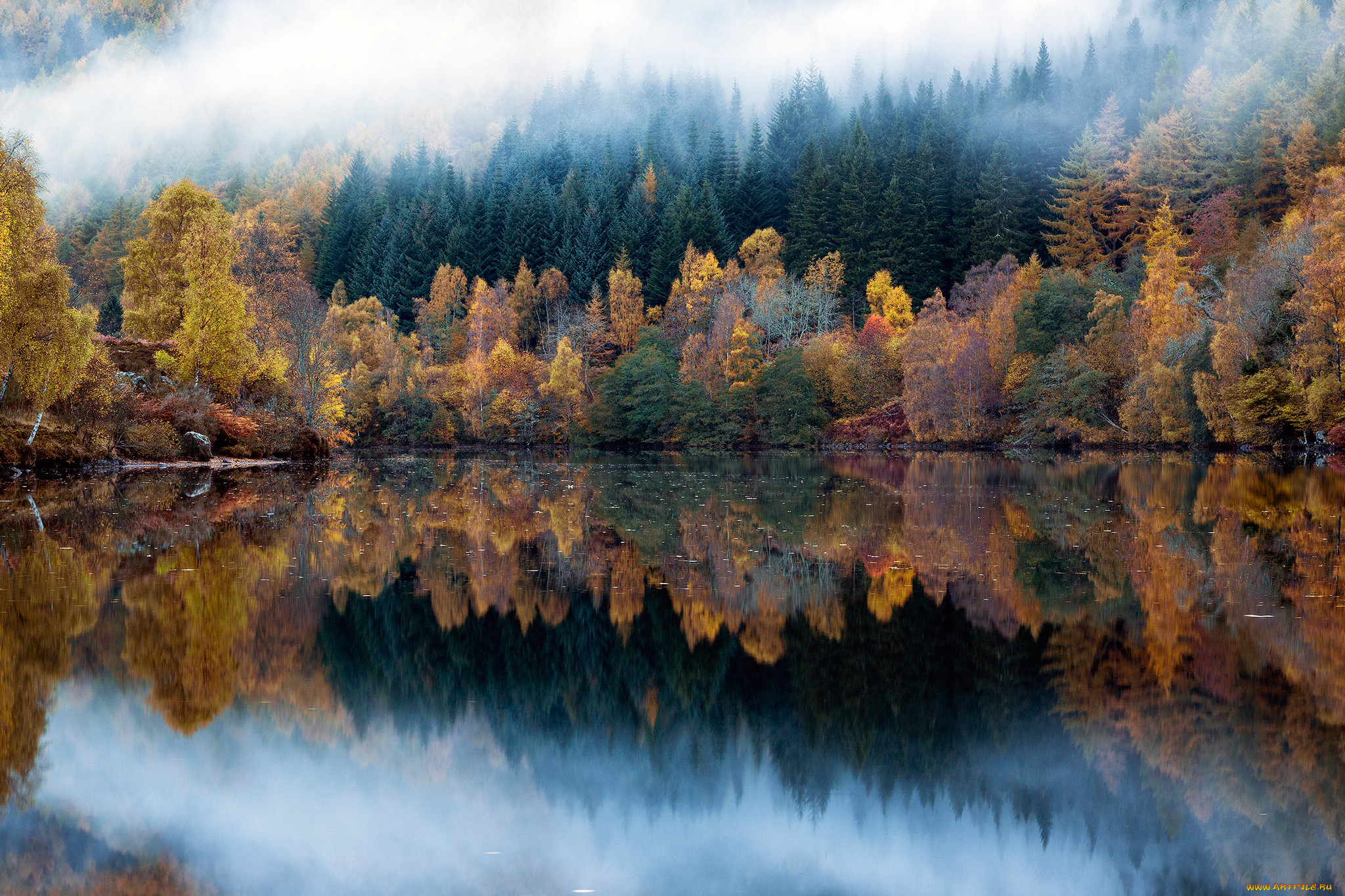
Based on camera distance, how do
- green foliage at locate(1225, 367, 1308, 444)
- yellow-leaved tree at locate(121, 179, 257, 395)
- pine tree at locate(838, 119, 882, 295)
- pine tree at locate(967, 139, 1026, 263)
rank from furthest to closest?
pine tree at locate(838, 119, 882, 295), pine tree at locate(967, 139, 1026, 263), green foliage at locate(1225, 367, 1308, 444), yellow-leaved tree at locate(121, 179, 257, 395)

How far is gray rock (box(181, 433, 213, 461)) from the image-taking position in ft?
123

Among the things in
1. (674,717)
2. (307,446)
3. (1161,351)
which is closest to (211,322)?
(307,446)

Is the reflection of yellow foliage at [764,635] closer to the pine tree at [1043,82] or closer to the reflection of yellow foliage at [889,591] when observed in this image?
the reflection of yellow foliage at [889,591]

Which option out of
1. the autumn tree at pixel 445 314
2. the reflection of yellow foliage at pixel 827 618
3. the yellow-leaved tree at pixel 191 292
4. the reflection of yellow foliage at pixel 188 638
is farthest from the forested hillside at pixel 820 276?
the reflection of yellow foliage at pixel 827 618

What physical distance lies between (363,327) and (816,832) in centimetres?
7777

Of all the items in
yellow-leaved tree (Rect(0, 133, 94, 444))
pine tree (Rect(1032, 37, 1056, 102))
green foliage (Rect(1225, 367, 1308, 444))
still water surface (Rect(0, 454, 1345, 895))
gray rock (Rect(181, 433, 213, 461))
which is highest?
pine tree (Rect(1032, 37, 1056, 102))

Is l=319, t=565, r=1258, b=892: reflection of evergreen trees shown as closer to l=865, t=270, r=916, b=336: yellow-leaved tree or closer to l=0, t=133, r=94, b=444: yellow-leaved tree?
l=0, t=133, r=94, b=444: yellow-leaved tree

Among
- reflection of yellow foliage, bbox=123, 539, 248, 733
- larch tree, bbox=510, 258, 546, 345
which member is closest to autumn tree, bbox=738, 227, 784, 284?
larch tree, bbox=510, 258, 546, 345

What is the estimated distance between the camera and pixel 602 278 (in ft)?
306

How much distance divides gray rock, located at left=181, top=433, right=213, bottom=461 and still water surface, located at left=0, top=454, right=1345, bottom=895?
24.5 metres

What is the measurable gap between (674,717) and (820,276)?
76749 mm

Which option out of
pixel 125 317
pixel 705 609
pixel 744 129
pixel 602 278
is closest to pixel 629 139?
pixel 744 129

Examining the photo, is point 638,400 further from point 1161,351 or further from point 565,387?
point 1161,351

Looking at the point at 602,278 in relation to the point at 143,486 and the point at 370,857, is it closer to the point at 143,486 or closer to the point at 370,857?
the point at 143,486
